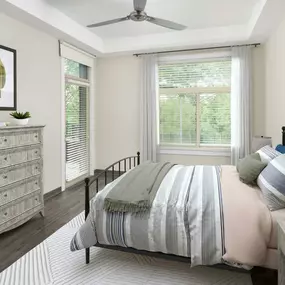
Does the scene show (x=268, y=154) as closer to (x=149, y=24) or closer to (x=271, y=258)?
(x=271, y=258)

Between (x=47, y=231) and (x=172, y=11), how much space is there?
355 cm

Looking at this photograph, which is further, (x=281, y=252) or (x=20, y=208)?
(x=20, y=208)

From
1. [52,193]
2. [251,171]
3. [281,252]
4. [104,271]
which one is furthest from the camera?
[52,193]

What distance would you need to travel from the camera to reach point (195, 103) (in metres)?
5.54

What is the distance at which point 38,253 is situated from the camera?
2.61 meters

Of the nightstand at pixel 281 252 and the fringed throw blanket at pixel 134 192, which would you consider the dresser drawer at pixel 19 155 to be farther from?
the nightstand at pixel 281 252

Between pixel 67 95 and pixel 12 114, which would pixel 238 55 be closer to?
pixel 67 95

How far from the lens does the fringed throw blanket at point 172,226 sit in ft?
6.30

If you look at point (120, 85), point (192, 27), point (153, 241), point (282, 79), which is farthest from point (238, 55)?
point (153, 241)

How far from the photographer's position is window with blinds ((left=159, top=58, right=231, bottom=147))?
17.5ft

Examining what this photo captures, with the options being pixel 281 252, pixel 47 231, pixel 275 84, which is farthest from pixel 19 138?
pixel 275 84

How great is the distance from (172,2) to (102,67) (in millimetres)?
2611

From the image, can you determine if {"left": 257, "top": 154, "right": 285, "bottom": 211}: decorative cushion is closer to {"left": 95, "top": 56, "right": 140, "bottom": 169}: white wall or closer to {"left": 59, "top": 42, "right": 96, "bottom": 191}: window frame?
{"left": 59, "top": 42, "right": 96, "bottom": 191}: window frame

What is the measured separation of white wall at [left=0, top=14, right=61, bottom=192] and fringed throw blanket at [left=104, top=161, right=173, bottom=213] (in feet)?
6.63
